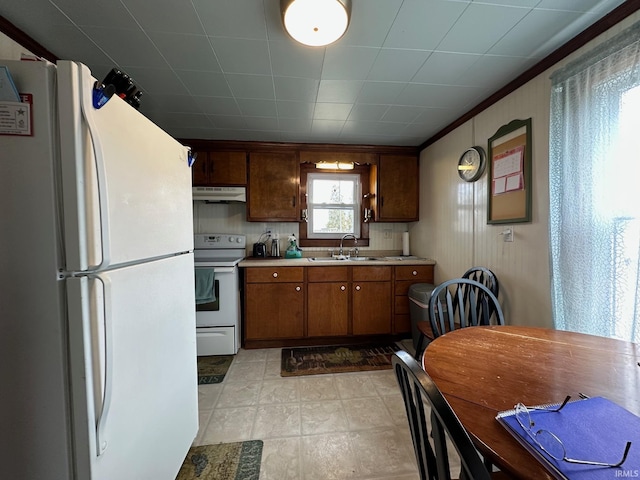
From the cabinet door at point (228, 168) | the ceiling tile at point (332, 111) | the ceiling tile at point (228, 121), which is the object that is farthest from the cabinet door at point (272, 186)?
the ceiling tile at point (332, 111)

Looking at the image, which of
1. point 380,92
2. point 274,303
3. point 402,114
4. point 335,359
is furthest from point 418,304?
point 380,92

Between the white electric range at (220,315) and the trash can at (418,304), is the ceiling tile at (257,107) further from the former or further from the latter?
the trash can at (418,304)

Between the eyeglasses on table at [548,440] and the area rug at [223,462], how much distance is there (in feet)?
4.23

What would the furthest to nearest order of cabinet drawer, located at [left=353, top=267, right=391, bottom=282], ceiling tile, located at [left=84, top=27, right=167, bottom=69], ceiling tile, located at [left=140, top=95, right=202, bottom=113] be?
cabinet drawer, located at [left=353, top=267, right=391, bottom=282], ceiling tile, located at [left=140, top=95, right=202, bottom=113], ceiling tile, located at [left=84, top=27, right=167, bottom=69]

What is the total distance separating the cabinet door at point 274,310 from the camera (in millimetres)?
2580

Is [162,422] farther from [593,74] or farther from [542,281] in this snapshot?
[593,74]

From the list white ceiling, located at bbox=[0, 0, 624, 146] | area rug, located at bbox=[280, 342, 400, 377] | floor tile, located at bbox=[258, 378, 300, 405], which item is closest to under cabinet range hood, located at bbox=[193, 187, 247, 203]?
white ceiling, located at bbox=[0, 0, 624, 146]

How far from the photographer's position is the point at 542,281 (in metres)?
1.60

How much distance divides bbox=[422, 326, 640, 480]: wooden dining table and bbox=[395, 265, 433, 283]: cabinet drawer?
160 cm

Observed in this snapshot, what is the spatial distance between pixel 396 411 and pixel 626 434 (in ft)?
4.44

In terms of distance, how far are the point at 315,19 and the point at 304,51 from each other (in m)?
0.33

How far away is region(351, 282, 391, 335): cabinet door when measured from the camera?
270 cm

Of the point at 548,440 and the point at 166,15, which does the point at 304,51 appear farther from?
the point at 548,440

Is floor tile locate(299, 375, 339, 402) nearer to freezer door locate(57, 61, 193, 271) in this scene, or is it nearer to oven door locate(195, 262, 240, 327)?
oven door locate(195, 262, 240, 327)
